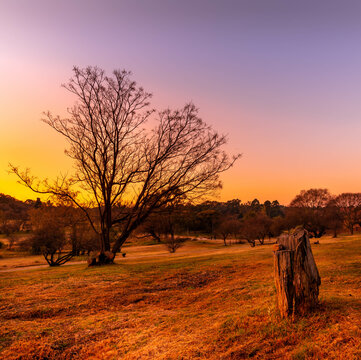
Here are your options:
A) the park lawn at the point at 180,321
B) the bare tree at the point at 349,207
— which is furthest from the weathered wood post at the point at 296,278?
the bare tree at the point at 349,207

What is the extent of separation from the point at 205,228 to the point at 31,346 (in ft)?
235

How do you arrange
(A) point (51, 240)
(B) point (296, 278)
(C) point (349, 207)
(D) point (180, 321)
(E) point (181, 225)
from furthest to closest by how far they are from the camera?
(E) point (181, 225) < (C) point (349, 207) < (A) point (51, 240) < (D) point (180, 321) < (B) point (296, 278)

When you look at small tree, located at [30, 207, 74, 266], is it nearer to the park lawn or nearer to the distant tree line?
the distant tree line

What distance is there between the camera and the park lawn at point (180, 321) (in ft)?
13.0

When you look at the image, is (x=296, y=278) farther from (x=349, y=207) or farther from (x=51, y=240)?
(x=349, y=207)

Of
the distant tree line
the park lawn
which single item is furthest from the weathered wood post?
the distant tree line

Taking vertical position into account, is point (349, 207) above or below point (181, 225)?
above

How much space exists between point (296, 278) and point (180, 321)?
2.50 meters

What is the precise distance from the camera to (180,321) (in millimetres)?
5566

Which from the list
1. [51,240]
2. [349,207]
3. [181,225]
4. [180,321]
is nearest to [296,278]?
[180,321]

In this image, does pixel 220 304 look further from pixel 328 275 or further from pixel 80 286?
pixel 80 286

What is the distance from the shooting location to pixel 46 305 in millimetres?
7562

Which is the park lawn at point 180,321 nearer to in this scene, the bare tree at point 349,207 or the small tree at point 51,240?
A: the small tree at point 51,240

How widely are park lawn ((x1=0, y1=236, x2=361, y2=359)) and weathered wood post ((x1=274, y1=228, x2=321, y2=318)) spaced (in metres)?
0.21
